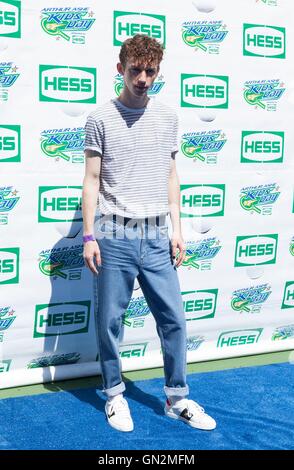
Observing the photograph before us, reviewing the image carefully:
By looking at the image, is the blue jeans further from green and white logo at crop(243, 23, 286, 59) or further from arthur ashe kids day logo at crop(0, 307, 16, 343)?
green and white logo at crop(243, 23, 286, 59)

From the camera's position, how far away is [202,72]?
10.3 feet

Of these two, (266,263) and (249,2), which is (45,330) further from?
(249,2)

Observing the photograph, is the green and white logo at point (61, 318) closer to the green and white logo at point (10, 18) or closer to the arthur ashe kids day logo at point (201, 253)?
the arthur ashe kids day logo at point (201, 253)

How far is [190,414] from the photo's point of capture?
2.61 m

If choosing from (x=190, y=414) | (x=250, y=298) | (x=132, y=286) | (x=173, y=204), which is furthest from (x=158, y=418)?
(x=250, y=298)

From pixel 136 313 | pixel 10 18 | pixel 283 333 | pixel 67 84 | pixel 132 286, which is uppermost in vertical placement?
pixel 10 18

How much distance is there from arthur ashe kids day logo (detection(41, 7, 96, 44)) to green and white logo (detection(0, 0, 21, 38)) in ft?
0.39

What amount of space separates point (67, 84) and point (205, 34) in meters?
0.82

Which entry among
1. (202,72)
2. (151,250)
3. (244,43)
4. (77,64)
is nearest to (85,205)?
(151,250)

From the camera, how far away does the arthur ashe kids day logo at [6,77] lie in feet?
9.00

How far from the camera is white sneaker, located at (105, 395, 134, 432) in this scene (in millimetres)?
2539

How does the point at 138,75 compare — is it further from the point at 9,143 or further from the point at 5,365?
the point at 5,365

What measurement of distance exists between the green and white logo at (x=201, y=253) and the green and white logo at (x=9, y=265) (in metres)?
0.94
